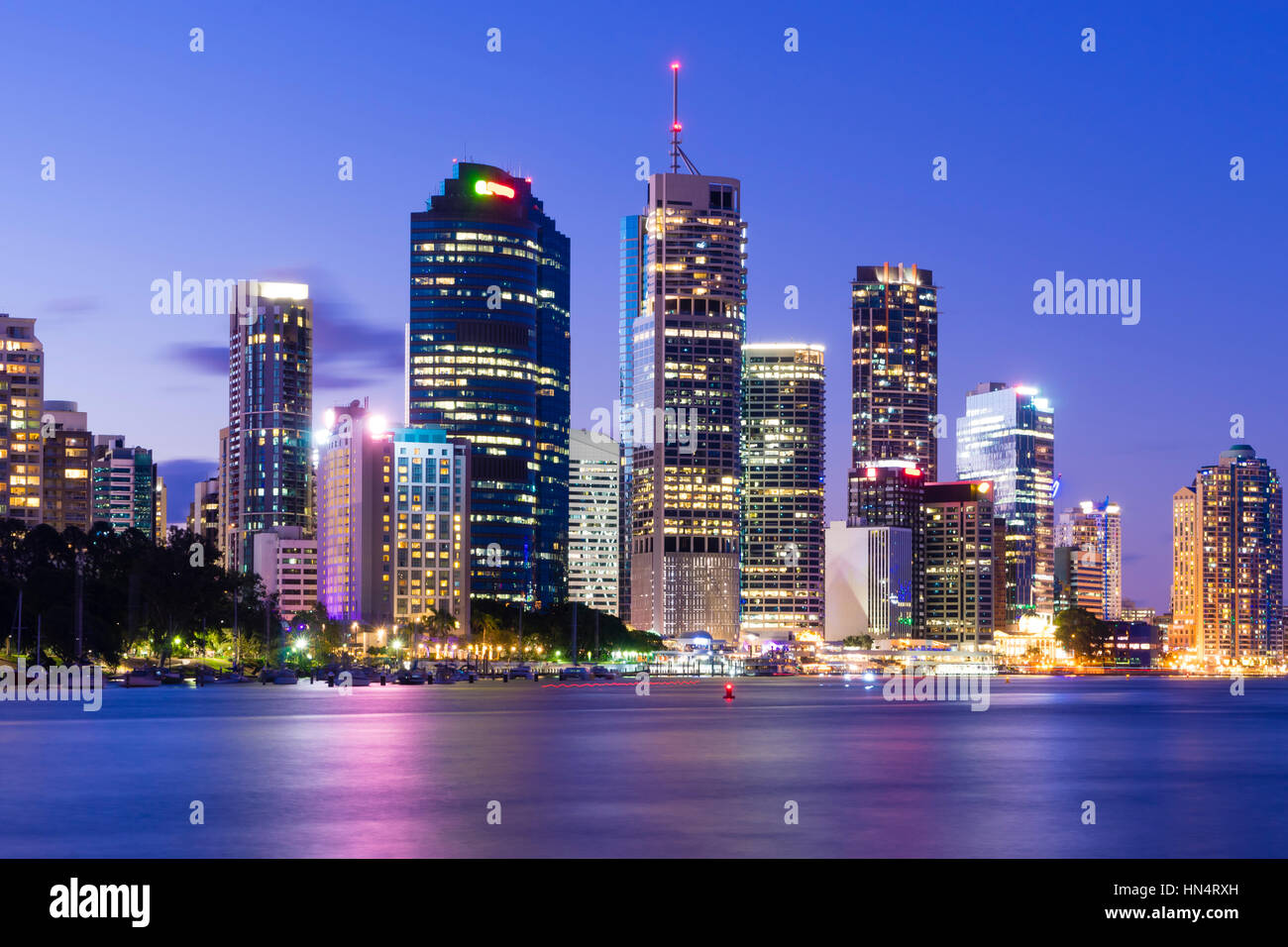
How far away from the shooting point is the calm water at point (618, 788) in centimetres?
5691

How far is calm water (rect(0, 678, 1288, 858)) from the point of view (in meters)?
56.9

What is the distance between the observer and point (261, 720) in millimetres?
137125

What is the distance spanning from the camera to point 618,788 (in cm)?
7644

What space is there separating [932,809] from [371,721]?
7714cm
